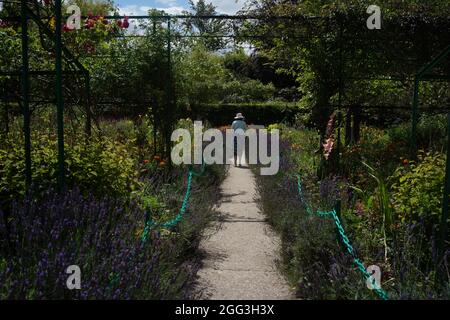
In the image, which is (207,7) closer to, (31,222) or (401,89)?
(401,89)

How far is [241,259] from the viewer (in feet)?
15.2

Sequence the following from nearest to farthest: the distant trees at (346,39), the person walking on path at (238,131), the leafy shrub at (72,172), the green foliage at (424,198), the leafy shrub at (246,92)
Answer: the green foliage at (424,198)
the leafy shrub at (72,172)
the distant trees at (346,39)
the person walking on path at (238,131)
the leafy shrub at (246,92)

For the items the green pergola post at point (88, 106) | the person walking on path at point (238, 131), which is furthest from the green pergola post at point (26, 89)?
the person walking on path at point (238, 131)

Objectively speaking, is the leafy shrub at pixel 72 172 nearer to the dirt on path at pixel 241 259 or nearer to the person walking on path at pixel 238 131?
the dirt on path at pixel 241 259

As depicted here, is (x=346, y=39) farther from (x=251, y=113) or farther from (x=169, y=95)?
(x=251, y=113)

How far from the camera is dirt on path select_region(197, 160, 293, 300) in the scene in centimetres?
381

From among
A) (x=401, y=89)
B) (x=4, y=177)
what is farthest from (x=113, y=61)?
(x=401, y=89)

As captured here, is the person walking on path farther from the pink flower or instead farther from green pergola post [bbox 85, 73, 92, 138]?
green pergola post [bbox 85, 73, 92, 138]

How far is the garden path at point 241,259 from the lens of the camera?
3811mm

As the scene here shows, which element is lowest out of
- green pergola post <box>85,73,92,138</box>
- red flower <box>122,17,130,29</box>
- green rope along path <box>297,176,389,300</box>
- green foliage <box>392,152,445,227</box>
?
green rope along path <box>297,176,389,300</box>

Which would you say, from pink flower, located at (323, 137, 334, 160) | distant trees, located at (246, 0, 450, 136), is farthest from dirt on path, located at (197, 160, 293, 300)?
distant trees, located at (246, 0, 450, 136)

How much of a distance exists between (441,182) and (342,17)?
380cm

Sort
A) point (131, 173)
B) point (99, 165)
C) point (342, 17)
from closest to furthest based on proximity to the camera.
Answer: point (99, 165)
point (131, 173)
point (342, 17)

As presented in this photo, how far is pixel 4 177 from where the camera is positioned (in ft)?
13.0
